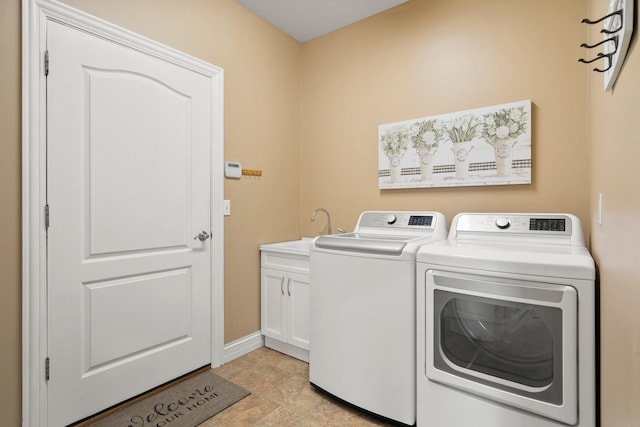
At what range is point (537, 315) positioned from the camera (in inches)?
51.1

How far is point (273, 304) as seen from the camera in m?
2.59

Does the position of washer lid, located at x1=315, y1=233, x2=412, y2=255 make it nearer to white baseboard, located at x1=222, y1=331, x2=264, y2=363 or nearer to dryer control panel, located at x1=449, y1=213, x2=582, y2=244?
dryer control panel, located at x1=449, y1=213, x2=582, y2=244

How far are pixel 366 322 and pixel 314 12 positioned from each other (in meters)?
2.46

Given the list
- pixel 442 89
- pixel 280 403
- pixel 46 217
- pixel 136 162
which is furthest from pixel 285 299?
pixel 442 89

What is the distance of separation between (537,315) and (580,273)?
0.23m

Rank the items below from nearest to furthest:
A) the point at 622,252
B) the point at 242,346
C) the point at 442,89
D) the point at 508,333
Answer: the point at 622,252 → the point at 508,333 → the point at 442,89 → the point at 242,346

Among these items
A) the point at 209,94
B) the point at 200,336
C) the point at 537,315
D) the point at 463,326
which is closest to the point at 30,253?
the point at 200,336

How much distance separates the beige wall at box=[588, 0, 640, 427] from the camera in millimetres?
659

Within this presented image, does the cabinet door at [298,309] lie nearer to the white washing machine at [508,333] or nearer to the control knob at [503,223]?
the white washing machine at [508,333]

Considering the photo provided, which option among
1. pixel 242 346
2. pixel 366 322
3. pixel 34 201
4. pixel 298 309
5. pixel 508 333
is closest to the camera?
pixel 508 333

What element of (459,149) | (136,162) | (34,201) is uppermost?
(459,149)

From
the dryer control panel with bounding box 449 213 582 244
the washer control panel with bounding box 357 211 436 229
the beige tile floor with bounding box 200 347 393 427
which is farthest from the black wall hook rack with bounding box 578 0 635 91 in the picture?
the beige tile floor with bounding box 200 347 393 427

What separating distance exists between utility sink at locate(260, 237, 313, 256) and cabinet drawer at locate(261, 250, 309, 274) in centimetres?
3

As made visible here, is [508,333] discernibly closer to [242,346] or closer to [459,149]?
[459,149]
